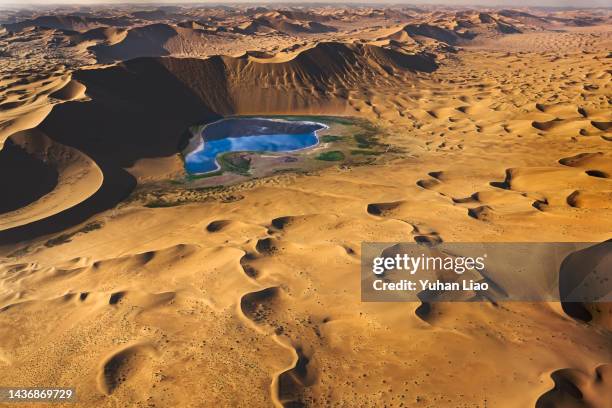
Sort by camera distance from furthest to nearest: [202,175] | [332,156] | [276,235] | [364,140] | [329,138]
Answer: [329,138] → [364,140] → [332,156] → [202,175] → [276,235]

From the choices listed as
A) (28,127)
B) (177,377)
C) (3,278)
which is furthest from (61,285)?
(28,127)

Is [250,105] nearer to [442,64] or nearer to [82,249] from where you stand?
[82,249]

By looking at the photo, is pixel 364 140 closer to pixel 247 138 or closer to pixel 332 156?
pixel 332 156

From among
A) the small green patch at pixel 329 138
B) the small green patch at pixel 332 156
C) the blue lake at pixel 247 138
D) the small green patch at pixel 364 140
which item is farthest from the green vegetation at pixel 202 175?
the small green patch at pixel 364 140

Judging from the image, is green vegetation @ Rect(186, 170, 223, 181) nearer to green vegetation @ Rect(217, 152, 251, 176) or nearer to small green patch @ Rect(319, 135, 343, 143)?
green vegetation @ Rect(217, 152, 251, 176)

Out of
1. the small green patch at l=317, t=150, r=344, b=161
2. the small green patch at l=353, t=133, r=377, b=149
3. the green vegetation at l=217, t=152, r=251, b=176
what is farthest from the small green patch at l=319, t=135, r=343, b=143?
the green vegetation at l=217, t=152, r=251, b=176

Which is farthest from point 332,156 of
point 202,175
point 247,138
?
point 202,175
